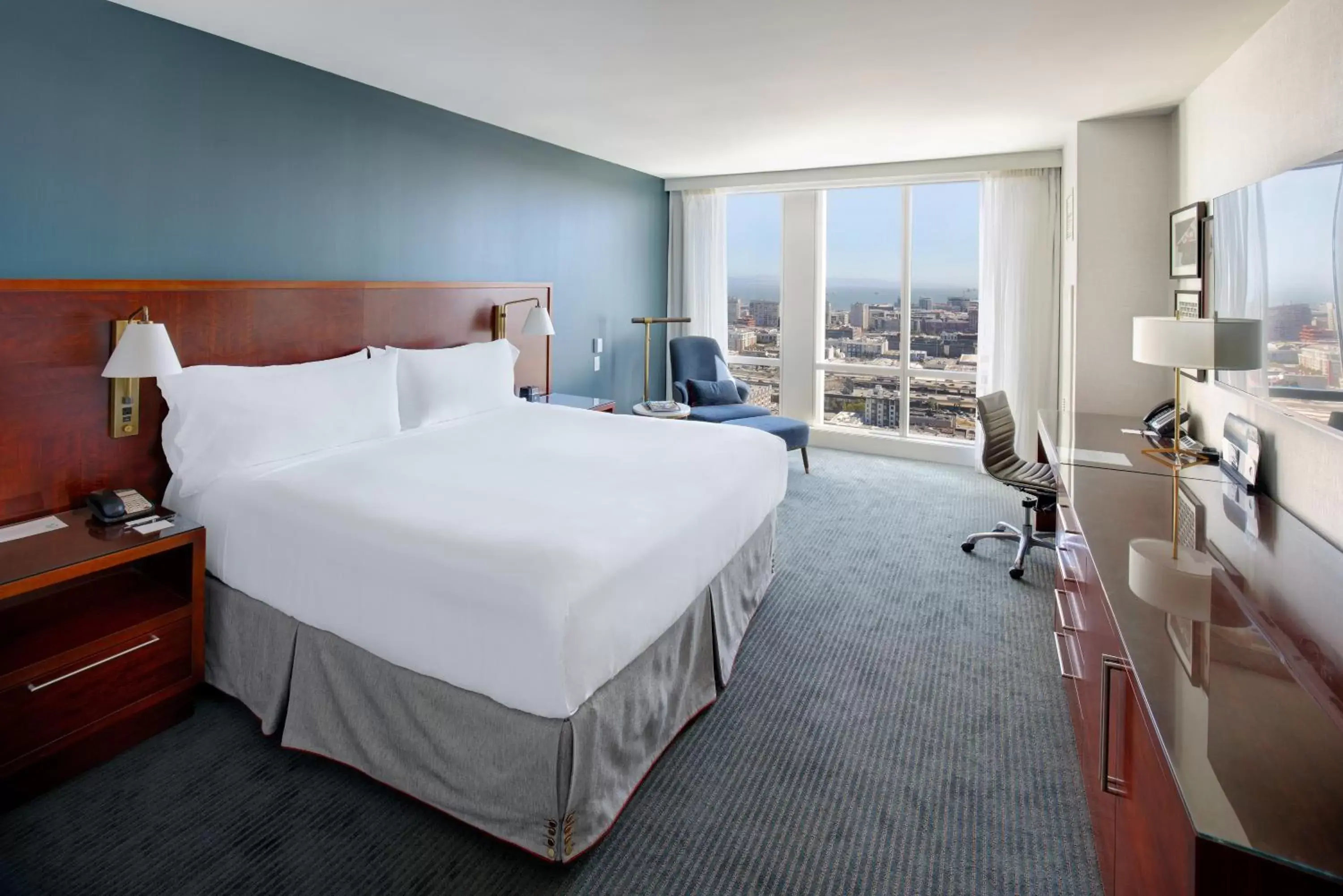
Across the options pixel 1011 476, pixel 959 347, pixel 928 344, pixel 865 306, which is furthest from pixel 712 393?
pixel 1011 476

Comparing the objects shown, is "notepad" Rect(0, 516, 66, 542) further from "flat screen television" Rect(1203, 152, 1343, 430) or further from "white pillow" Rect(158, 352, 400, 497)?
"flat screen television" Rect(1203, 152, 1343, 430)

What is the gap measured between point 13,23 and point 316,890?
2944 millimetres

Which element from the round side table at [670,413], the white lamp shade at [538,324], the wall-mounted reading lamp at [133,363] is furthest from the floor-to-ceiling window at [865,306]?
the wall-mounted reading lamp at [133,363]

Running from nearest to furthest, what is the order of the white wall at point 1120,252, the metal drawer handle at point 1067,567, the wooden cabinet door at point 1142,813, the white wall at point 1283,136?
the wooden cabinet door at point 1142,813
the white wall at point 1283,136
the metal drawer handle at point 1067,567
the white wall at point 1120,252

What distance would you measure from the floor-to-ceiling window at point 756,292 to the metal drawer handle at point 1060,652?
13.9ft

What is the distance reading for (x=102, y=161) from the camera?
8.69 feet

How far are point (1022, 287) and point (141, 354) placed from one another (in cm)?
561

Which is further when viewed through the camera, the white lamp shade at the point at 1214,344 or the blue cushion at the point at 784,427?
the blue cushion at the point at 784,427

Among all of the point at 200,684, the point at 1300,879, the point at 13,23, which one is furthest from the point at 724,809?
the point at 13,23

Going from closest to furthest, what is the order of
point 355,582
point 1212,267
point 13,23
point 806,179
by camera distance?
1. point 355,582
2. point 13,23
3. point 1212,267
4. point 806,179

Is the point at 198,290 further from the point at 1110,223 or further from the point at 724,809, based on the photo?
the point at 1110,223

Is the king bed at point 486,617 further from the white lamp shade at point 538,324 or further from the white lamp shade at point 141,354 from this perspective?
the white lamp shade at point 538,324

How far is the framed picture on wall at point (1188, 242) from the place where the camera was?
129 inches

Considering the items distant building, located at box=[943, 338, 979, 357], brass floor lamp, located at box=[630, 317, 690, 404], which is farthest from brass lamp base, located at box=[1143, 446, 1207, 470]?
brass floor lamp, located at box=[630, 317, 690, 404]
